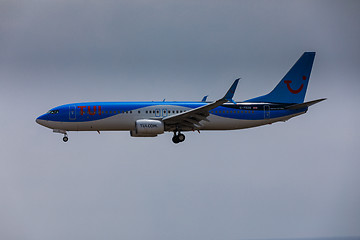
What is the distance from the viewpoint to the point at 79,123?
70.6 meters

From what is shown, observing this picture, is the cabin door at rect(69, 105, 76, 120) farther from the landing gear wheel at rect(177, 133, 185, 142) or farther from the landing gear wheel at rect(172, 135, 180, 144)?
the landing gear wheel at rect(177, 133, 185, 142)

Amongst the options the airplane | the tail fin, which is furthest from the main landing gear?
the tail fin

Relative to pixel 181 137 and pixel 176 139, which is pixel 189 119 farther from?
pixel 176 139

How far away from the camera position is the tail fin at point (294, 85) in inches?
2963

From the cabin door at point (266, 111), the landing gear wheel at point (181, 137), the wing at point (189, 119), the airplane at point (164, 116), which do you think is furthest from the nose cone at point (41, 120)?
the cabin door at point (266, 111)

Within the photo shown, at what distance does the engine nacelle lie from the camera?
6850 cm

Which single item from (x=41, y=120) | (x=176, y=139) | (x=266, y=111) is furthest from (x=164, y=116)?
(x=41, y=120)

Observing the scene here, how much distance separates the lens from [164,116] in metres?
71.2

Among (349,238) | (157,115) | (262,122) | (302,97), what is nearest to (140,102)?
(157,115)

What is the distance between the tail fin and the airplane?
97 cm

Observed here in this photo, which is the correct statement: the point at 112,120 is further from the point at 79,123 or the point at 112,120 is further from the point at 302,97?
the point at 302,97

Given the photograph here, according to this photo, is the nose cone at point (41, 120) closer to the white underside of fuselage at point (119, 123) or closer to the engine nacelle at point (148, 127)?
the white underside of fuselage at point (119, 123)

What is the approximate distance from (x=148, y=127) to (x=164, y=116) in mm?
3330

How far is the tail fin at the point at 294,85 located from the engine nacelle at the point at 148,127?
489 inches
